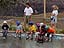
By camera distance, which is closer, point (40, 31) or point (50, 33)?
point (40, 31)

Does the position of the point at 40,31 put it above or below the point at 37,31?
above

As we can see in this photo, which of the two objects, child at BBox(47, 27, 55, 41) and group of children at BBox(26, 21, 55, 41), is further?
child at BBox(47, 27, 55, 41)

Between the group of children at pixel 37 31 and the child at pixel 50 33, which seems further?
the child at pixel 50 33

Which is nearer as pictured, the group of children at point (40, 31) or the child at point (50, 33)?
the group of children at point (40, 31)

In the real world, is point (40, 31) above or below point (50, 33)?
above

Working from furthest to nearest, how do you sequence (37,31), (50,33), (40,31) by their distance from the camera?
(37,31)
(50,33)
(40,31)

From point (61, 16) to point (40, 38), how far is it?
19.8ft

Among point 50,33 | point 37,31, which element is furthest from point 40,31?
point 37,31

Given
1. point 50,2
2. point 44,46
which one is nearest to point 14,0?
point 50,2

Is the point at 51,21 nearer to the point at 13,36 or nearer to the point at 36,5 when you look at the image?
the point at 13,36

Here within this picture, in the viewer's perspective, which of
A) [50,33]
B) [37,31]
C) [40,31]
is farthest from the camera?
[37,31]

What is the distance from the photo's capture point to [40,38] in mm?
15219

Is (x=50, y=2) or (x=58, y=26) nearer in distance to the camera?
(x=58, y=26)

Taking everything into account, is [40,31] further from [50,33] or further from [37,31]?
[37,31]
